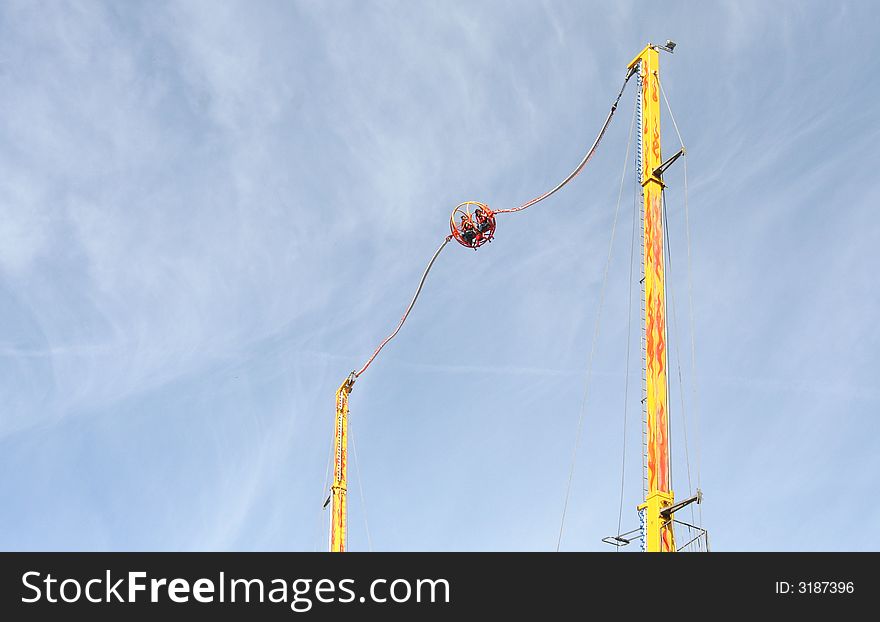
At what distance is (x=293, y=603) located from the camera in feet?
69.7

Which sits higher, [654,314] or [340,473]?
[340,473]

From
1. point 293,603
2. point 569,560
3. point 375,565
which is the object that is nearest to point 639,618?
point 569,560

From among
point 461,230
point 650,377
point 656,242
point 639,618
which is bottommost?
point 639,618

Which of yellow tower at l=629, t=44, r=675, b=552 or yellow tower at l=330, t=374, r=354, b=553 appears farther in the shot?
yellow tower at l=330, t=374, r=354, b=553

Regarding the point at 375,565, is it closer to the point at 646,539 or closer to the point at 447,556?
the point at 447,556

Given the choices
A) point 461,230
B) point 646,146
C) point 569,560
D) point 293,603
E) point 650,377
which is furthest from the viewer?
point 461,230

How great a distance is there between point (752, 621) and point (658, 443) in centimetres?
1434

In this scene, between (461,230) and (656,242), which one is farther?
(461,230)

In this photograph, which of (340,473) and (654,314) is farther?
(340,473)

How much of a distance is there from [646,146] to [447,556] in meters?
24.0

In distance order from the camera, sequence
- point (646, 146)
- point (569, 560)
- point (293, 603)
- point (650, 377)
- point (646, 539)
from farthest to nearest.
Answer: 1. point (646, 146)
2. point (650, 377)
3. point (646, 539)
4. point (569, 560)
5. point (293, 603)

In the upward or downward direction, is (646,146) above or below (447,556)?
above

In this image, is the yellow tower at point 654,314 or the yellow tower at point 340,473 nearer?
the yellow tower at point 654,314

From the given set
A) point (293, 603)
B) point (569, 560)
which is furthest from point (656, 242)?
point (293, 603)
